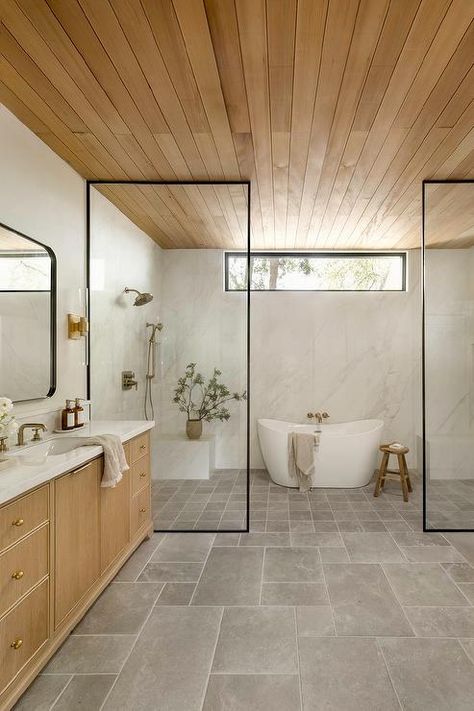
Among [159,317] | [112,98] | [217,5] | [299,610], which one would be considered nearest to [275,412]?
[159,317]

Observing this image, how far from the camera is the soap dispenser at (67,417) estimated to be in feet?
8.93

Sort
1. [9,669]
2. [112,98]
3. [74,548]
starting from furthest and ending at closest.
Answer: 1. [112,98]
2. [74,548]
3. [9,669]

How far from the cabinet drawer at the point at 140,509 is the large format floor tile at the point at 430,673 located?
162 centimetres

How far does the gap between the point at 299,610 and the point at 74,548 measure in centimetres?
121

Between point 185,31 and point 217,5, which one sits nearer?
point 217,5

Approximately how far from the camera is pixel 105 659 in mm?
1887

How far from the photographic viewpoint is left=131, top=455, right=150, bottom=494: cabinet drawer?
2.84 meters

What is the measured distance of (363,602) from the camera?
2328 mm

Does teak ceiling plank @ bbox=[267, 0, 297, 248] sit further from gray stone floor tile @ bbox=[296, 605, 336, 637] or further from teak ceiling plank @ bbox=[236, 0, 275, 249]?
gray stone floor tile @ bbox=[296, 605, 336, 637]

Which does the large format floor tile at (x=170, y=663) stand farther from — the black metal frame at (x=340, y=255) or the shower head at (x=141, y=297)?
the black metal frame at (x=340, y=255)

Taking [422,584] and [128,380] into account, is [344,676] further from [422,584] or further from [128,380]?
[128,380]

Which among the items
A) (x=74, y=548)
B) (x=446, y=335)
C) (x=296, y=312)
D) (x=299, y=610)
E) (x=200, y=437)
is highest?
(x=296, y=312)

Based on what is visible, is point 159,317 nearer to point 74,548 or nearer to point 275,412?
point 74,548

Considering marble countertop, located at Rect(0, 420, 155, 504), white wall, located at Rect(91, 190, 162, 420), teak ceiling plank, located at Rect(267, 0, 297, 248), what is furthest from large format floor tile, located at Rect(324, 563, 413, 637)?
teak ceiling plank, located at Rect(267, 0, 297, 248)
